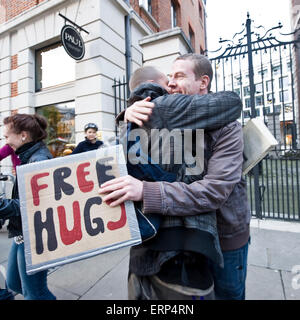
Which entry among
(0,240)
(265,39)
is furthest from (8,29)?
(265,39)

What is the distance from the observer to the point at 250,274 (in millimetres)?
2543

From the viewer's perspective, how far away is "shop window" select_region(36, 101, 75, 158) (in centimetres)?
623

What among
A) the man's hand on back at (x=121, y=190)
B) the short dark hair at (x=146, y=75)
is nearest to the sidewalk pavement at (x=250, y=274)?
the man's hand on back at (x=121, y=190)

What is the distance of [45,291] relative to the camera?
5.86 feet

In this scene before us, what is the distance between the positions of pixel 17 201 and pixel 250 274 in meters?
2.69

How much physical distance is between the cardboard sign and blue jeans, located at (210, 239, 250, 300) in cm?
71

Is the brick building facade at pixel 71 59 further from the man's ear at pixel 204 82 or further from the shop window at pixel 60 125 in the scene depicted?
the man's ear at pixel 204 82

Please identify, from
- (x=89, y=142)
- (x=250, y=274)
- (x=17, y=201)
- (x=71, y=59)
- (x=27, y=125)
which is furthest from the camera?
(x=71, y=59)

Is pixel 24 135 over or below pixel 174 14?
below

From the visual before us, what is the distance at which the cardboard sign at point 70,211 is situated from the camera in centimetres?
92

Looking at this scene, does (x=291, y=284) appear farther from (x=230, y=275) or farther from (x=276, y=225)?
(x=276, y=225)

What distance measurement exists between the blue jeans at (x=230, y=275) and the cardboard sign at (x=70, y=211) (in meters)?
0.71

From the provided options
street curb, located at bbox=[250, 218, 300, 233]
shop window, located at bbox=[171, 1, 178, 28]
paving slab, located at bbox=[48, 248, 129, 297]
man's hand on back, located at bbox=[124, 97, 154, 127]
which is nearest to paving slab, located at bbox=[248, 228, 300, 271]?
street curb, located at bbox=[250, 218, 300, 233]

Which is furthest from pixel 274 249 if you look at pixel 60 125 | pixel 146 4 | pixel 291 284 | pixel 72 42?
pixel 146 4
